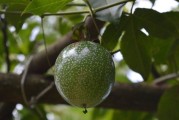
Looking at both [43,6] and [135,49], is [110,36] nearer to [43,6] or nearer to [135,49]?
[135,49]

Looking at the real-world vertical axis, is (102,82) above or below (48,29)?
above

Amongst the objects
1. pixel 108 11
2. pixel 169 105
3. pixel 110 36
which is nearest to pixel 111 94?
pixel 169 105

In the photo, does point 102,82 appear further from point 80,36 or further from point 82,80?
point 80,36

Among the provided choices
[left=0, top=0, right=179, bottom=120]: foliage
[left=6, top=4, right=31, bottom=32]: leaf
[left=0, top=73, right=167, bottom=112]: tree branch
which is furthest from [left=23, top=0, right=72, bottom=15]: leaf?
[left=0, top=73, right=167, bottom=112]: tree branch

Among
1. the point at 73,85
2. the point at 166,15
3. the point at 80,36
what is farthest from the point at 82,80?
the point at 166,15

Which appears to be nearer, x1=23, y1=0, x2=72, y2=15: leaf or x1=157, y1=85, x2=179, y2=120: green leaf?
x1=23, y1=0, x2=72, y2=15: leaf

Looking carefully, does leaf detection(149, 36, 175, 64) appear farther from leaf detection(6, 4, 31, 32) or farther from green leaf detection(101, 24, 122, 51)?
leaf detection(6, 4, 31, 32)
